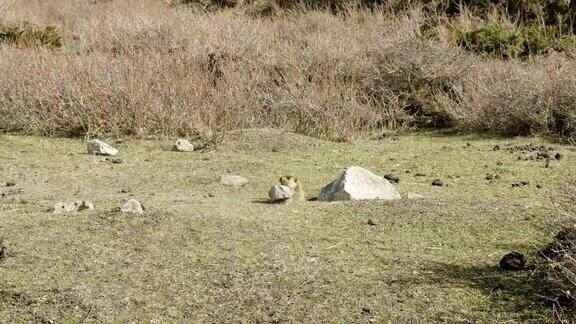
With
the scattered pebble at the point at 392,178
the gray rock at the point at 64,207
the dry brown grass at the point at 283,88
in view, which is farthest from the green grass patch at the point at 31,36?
the gray rock at the point at 64,207

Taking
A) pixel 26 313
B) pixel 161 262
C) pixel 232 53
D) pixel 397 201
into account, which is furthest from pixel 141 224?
pixel 232 53

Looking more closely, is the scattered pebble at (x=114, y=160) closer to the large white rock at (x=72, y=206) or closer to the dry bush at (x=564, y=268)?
the large white rock at (x=72, y=206)

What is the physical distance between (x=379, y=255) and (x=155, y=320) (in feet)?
4.16

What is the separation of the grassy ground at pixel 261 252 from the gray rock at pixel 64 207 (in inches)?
4.5

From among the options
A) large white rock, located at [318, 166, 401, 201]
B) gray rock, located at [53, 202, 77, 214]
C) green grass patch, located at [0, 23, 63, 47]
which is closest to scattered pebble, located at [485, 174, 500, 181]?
large white rock, located at [318, 166, 401, 201]

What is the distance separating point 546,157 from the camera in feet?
24.6

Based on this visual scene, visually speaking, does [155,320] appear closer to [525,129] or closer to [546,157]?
[546,157]

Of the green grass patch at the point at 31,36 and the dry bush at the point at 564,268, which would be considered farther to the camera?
the green grass patch at the point at 31,36

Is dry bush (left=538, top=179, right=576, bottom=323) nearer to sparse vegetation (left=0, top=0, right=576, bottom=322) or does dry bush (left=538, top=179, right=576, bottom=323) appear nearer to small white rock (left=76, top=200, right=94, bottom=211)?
sparse vegetation (left=0, top=0, right=576, bottom=322)

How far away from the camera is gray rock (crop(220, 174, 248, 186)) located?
6.16 meters

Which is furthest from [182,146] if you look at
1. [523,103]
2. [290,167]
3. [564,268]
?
[564,268]

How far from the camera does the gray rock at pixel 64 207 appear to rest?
505 centimetres

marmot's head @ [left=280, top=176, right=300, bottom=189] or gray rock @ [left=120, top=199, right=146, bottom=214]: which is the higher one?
gray rock @ [left=120, top=199, right=146, bottom=214]

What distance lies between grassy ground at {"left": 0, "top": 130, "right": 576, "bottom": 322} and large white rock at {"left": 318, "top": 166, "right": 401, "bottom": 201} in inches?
6.9
